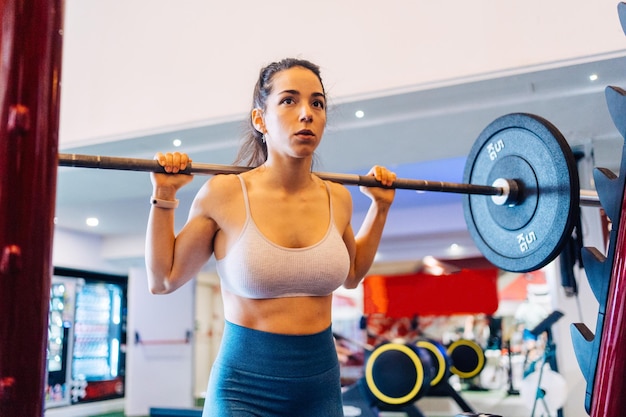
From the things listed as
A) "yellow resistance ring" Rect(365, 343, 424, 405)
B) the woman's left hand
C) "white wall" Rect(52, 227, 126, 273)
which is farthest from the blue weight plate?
"white wall" Rect(52, 227, 126, 273)

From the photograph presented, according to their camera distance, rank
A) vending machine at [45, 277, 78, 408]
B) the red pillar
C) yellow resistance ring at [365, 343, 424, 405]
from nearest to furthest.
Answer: the red pillar < yellow resistance ring at [365, 343, 424, 405] < vending machine at [45, 277, 78, 408]

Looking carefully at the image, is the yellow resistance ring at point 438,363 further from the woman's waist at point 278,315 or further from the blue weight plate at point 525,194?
the woman's waist at point 278,315

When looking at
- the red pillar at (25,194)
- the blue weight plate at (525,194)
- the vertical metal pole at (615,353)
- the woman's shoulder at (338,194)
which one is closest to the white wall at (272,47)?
the blue weight plate at (525,194)

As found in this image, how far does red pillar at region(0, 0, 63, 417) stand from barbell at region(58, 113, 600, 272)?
45.2 inches

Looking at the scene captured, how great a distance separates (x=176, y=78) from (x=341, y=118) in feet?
3.79

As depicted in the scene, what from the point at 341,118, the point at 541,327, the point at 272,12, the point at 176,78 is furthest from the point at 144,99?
the point at 541,327

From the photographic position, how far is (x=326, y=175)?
171 centimetres

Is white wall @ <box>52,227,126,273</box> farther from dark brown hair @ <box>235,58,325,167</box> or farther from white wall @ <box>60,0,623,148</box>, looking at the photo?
dark brown hair @ <box>235,58,325,167</box>

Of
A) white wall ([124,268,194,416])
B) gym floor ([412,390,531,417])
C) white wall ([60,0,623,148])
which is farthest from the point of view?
white wall ([124,268,194,416])

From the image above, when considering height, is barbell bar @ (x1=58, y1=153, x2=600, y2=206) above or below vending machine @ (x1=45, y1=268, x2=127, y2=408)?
above

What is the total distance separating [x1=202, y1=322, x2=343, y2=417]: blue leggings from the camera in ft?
4.20

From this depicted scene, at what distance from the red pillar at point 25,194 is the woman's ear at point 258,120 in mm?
1122

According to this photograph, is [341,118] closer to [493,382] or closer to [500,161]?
[500,161]

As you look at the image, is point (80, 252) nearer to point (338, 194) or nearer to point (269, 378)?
point (338, 194)
